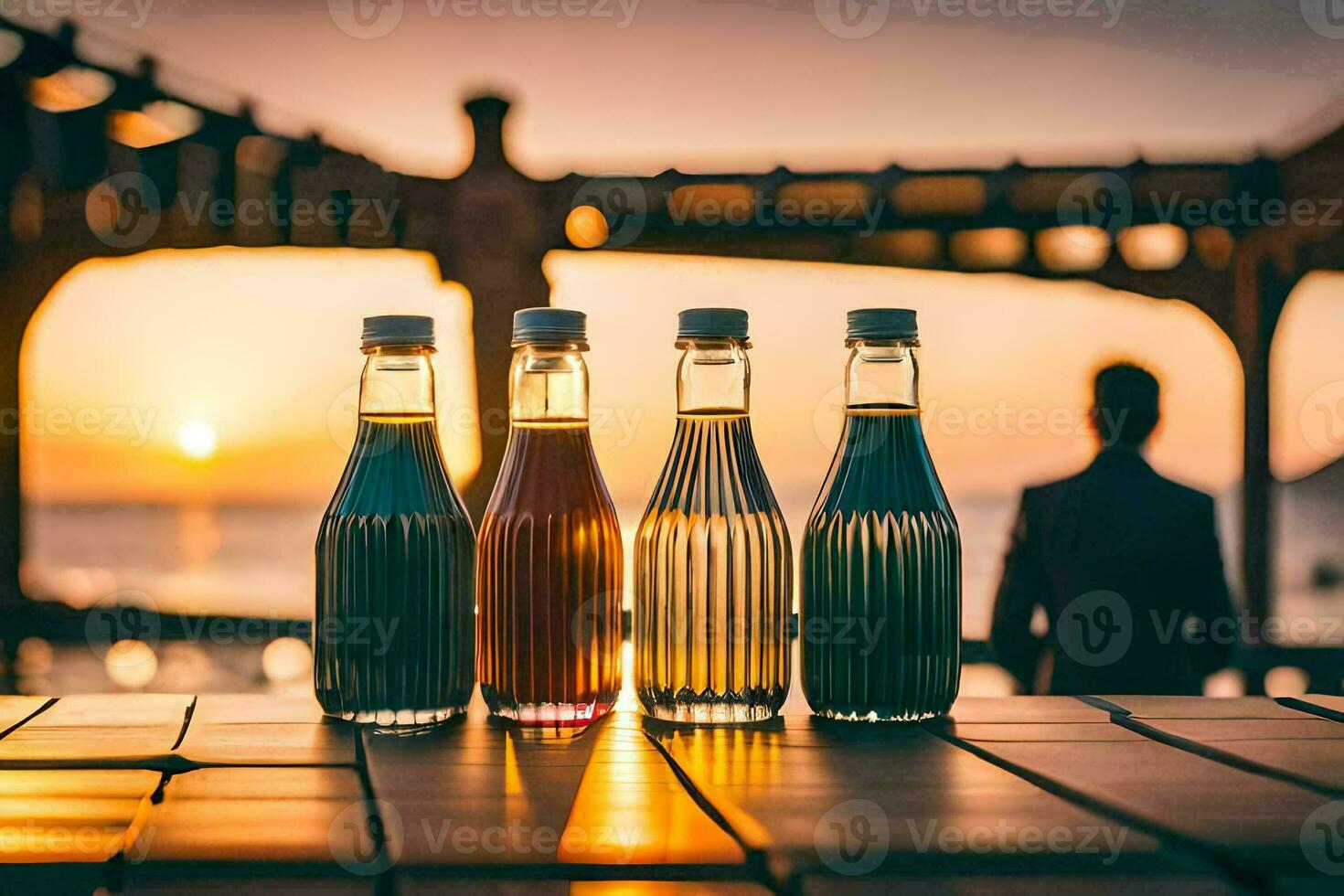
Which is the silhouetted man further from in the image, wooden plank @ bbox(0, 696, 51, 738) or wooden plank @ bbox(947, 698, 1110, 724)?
wooden plank @ bbox(0, 696, 51, 738)

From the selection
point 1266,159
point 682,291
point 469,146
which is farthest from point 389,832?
point 1266,159

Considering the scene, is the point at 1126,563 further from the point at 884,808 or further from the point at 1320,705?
the point at 884,808

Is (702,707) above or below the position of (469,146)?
below

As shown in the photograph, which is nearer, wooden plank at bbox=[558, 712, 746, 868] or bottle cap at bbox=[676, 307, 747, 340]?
wooden plank at bbox=[558, 712, 746, 868]

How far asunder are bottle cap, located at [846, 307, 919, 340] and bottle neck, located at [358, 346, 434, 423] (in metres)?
0.26

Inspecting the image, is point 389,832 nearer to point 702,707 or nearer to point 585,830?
point 585,830

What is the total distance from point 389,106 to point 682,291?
1.59 ft

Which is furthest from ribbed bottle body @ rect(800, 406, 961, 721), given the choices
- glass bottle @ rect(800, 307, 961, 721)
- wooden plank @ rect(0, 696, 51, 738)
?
wooden plank @ rect(0, 696, 51, 738)

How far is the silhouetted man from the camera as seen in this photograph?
81.9 inches

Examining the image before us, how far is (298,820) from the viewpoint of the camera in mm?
A: 448

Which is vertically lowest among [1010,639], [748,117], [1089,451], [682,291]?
[1010,639]

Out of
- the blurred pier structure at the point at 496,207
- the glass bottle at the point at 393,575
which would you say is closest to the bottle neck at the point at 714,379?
the glass bottle at the point at 393,575

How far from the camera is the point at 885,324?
64 cm

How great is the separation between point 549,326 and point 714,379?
0.10 meters
